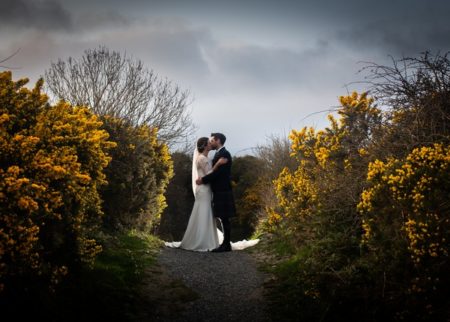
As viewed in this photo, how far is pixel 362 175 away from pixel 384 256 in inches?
58.6

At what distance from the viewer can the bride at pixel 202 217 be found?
30.2ft

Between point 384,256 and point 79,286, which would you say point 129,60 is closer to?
point 79,286

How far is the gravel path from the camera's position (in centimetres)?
498

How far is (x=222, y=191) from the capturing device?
9.23 meters

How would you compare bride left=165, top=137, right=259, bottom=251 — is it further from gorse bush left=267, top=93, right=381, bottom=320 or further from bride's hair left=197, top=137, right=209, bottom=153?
gorse bush left=267, top=93, right=381, bottom=320

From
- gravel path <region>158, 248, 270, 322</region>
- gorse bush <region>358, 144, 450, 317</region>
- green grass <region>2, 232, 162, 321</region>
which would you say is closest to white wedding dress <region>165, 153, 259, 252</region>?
gravel path <region>158, 248, 270, 322</region>

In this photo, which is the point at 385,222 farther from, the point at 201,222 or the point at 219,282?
the point at 201,222

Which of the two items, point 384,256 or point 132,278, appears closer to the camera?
point 384,256

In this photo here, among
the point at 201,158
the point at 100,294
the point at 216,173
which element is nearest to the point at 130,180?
the point at 201,158

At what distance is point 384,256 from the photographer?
418 cm

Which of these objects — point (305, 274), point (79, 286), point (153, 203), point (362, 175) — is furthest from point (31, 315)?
point (153, 203)

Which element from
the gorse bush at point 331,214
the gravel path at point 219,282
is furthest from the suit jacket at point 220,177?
the gravel path at point 219,282

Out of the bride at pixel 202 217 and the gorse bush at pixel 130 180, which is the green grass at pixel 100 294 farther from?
the bride at pixel 202 217

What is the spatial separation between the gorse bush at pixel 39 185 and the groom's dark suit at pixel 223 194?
12.2 feet
